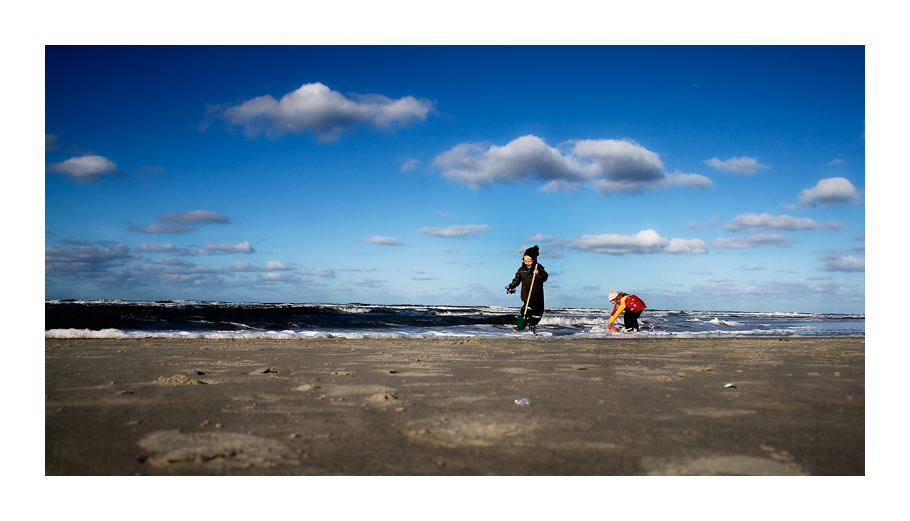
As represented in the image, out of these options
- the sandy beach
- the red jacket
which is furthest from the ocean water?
the sandy beach

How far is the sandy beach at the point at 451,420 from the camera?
7.52ft

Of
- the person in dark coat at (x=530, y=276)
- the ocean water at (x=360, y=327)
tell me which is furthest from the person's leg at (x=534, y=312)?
the ocean water at (x=360, y=327)

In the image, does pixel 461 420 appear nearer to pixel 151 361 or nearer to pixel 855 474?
pixel 855 474

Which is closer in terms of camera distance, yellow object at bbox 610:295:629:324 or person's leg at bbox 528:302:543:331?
person's leg at bbox 528:302:543:331

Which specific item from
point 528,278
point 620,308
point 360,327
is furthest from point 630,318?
point 360,327

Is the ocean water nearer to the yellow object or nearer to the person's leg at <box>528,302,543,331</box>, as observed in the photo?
the person's leg at <box>528,302,543,331</box>

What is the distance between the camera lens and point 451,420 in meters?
3.04

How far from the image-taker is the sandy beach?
2293 millimetres

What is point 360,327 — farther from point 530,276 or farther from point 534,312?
point 530,276

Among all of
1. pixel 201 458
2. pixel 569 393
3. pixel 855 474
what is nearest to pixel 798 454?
pixel 855 474

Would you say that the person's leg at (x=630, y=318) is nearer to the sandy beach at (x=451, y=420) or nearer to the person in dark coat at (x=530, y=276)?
the person in dark coat at (x=530, y=276)

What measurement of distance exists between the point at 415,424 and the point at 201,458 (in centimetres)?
115

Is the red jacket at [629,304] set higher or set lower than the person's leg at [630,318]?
higher

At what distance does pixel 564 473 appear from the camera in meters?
2.22
